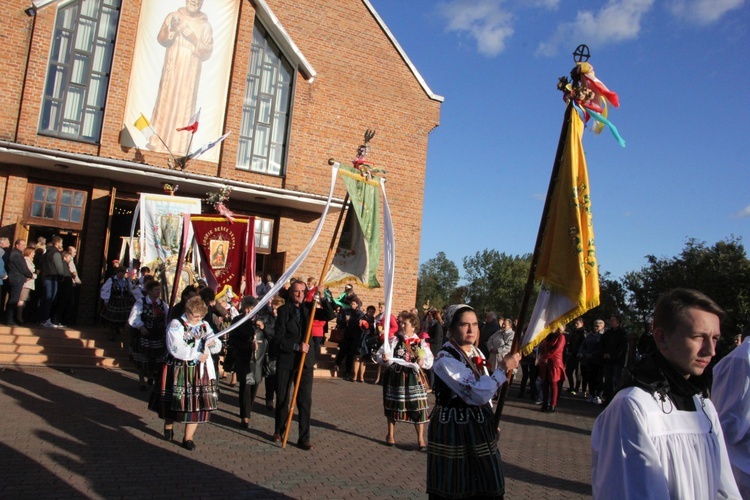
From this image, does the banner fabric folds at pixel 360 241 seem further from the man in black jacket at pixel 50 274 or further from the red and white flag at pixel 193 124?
the red and white flag at pixel 193 124

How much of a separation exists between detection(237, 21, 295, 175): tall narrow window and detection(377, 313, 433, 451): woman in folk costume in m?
11.0

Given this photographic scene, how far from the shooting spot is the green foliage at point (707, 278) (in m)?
32.0

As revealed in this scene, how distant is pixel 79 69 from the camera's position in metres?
16.7

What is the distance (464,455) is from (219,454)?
405 centimetres

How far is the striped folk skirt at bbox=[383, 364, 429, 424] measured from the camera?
8.70m

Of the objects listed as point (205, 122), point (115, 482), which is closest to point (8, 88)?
point (205, 122)

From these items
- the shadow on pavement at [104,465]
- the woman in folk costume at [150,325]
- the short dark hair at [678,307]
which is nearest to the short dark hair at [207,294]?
the woman in folk costume at [150,325]

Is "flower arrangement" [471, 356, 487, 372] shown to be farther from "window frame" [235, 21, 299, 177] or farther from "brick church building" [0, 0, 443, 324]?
"window frame" [235, 21, 299, 177]

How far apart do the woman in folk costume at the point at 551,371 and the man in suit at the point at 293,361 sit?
638 cm

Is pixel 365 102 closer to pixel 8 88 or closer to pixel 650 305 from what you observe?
pixel 8 88

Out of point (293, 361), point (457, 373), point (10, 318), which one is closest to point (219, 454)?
point (293, 361)

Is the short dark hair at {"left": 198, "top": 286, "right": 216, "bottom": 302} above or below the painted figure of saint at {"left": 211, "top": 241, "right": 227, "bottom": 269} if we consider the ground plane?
below

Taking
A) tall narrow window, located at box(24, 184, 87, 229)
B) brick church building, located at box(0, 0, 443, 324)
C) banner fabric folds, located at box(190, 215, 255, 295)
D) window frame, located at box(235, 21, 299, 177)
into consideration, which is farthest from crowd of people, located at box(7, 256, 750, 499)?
window frame, located at box(235, 21, 299, 177)

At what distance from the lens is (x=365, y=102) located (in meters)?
20.5
